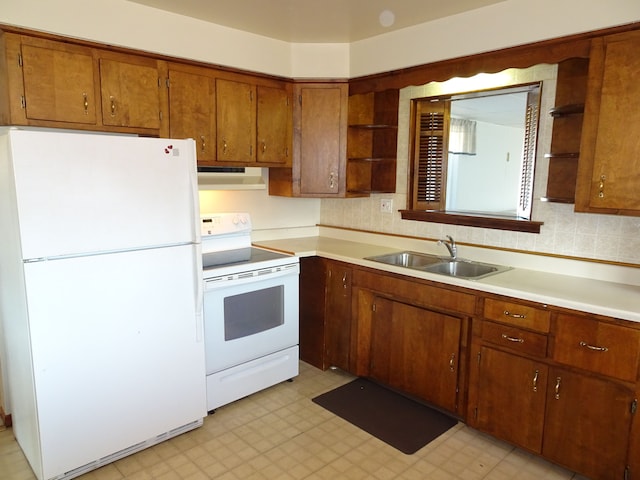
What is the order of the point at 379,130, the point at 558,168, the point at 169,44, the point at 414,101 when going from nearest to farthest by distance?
the point at 558,168 → the point at 169,44 → the point at 414,101 → the point at 379,130

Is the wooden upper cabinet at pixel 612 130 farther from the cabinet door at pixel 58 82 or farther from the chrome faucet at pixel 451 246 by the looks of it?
the cabinet door at pixel 58 82

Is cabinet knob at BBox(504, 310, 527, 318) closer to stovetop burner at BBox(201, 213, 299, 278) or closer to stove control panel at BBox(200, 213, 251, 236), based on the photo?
stovetop burner at BBox(201, 213, 299, 278)

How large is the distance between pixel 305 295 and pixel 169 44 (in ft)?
6.41

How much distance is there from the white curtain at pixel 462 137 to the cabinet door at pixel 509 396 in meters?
1.51

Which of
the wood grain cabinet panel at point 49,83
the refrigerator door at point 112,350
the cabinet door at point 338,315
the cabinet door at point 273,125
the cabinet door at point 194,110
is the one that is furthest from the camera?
the cabinet door at point 273,125

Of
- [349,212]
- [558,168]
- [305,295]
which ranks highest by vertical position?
[558,168]

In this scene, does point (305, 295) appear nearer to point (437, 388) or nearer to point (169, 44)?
point (437, 388)

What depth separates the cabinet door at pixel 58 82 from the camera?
2.28 meters

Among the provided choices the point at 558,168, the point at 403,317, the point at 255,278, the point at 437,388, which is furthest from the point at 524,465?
the point at 255,278

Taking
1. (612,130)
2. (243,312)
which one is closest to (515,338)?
(612,130)

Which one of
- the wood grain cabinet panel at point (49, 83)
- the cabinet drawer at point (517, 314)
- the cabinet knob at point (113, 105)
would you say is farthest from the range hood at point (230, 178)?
the cabinet drawer at point (517, 314)

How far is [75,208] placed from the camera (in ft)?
6.55

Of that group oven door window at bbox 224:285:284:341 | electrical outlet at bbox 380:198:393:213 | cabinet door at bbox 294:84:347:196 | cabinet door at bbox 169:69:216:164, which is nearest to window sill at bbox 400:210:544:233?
electrical outlet at bbox 380:198:393:213

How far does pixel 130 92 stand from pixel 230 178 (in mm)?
895
